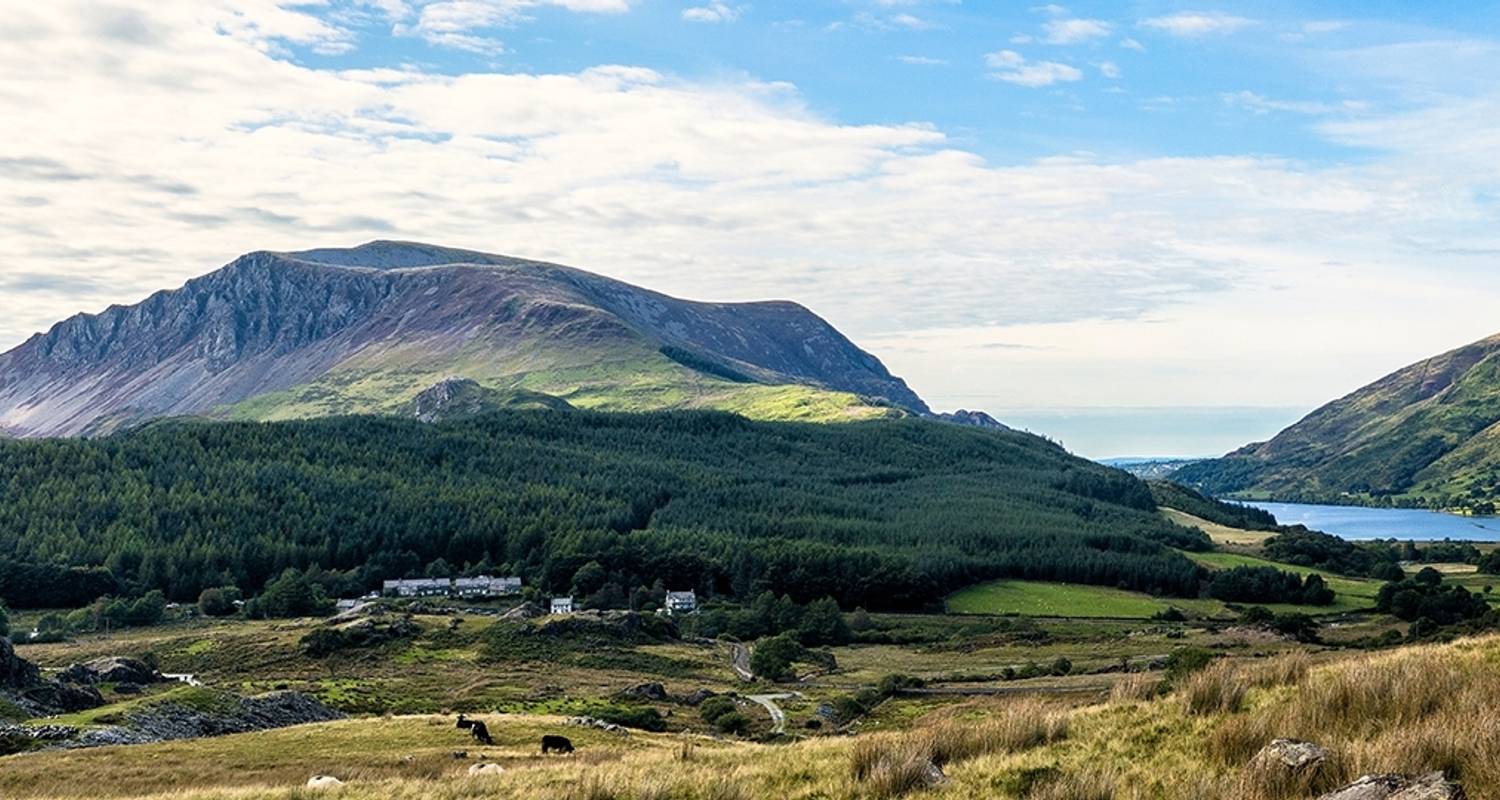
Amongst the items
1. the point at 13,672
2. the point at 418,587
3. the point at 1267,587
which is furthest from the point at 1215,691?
the point at 1267,587

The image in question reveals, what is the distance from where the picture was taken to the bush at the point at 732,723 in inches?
2694

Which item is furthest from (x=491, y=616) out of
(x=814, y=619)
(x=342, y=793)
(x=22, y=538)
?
A: (x=342, y=793)

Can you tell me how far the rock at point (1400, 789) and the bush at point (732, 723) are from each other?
58779 mm

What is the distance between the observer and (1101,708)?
1886 centimetres

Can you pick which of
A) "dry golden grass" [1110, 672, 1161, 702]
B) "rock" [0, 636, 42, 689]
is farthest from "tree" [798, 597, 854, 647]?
"dry golden grass" [1110, 672, 1161, 702]

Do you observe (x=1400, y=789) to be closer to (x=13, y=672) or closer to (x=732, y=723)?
(x=732, y=723)

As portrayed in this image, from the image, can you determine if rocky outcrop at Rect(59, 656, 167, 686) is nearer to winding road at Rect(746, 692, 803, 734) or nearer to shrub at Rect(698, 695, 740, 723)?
shrub at Rect(698, 695, 740, 723)

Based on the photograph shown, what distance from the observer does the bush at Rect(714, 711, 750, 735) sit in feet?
225

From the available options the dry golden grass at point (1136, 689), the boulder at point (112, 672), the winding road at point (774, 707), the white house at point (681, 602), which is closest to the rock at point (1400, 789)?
the dry golden grass at point (1136, 689)

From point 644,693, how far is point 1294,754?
76422mm

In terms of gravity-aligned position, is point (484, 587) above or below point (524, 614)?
below

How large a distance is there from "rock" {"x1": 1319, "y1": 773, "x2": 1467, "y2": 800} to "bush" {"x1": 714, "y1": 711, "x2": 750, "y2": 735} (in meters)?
58.8

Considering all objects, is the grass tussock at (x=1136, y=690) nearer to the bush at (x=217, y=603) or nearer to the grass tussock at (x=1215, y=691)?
the grass tussock at (x=1215, y=691)

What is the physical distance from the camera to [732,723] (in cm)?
6956
